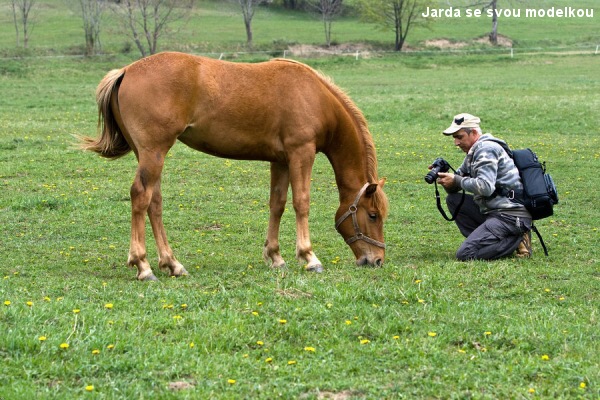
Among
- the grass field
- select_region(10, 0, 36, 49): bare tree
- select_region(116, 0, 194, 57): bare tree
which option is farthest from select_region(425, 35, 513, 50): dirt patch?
the grass field

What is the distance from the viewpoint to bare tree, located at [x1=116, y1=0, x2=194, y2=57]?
161ft

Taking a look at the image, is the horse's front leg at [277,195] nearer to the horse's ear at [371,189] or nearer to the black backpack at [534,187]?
the horse's ear at [371,189]

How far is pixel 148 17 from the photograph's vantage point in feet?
166

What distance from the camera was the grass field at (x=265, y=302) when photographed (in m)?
4.80

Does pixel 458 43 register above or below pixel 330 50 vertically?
above

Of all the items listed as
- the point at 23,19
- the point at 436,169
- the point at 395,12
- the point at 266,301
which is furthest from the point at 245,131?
the point at 395,12

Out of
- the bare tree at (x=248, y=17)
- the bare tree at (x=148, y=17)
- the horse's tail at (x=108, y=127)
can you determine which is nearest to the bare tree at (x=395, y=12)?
the bare tree at (x=248, y=17)

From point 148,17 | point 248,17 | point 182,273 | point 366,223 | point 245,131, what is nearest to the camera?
point 182,273

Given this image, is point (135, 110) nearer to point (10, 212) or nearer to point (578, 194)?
point (10, 212)

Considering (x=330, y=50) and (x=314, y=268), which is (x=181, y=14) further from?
(x=314, y=268)

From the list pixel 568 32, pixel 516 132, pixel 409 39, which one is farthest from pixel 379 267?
pixel 568 32

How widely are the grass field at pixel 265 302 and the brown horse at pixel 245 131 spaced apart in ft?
1.69

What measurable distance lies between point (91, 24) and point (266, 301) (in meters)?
47.9

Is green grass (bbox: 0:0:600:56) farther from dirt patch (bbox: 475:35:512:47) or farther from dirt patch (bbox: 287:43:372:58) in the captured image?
dirt patch (bbox: 287:43:372:58)
